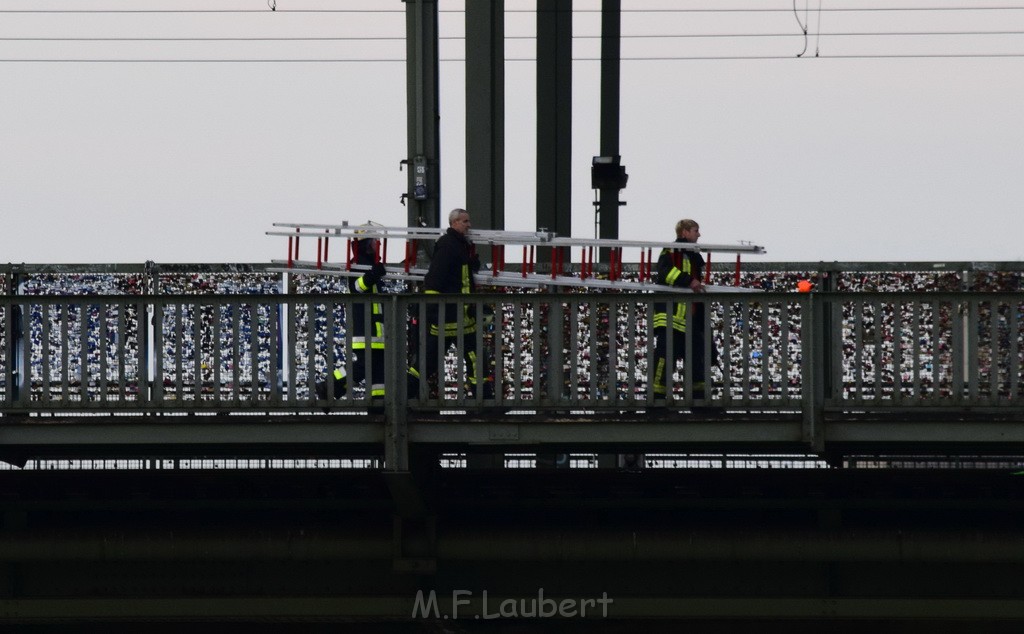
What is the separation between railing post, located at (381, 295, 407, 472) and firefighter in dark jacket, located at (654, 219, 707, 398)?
174 cm

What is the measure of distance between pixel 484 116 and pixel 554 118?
6.74 ft

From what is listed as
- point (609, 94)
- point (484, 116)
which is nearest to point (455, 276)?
point (484, 116)

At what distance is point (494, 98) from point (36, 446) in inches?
232

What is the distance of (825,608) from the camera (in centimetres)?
1275

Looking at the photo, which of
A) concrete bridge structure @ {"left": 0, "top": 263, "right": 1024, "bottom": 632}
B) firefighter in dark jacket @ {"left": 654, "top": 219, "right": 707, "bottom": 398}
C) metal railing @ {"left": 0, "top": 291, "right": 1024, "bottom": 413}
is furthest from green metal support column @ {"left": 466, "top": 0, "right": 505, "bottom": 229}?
metal railing @ {"left": 0, "top": 291, "right": 1024, "bottom": 413}

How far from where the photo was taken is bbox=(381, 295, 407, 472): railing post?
36.9 ft

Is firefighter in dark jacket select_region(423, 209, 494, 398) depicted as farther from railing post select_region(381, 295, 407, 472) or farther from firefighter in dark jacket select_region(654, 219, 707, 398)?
firefighter in dark jacket select_region(654, 219, 707, 398)

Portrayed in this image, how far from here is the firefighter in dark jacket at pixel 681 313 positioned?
11.6 m

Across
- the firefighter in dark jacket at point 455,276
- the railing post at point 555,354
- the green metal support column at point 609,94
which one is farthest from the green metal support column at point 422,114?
the railing post at point 555,354

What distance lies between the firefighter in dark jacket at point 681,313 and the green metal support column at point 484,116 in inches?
109

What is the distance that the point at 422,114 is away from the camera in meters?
15.1

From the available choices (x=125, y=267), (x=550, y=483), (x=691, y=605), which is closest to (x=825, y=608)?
(x=691, y=605)

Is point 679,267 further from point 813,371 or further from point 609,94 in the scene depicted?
point 609,94

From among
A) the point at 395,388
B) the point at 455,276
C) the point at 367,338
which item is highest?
the point at 455,276
